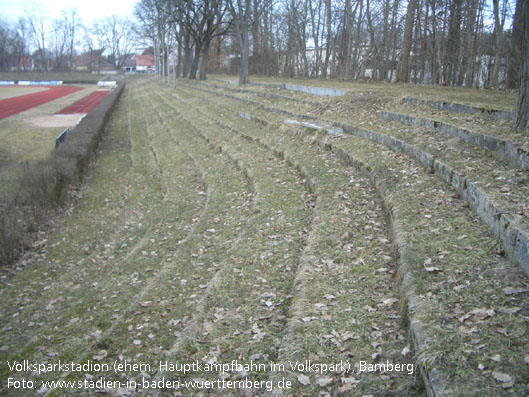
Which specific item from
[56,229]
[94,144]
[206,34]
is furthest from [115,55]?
[56,229]

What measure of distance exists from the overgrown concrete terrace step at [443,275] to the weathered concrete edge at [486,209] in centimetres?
13

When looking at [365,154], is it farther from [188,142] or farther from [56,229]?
[188,142]

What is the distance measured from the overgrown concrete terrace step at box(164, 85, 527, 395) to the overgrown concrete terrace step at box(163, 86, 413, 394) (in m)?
0.27

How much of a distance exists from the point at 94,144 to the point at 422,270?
48.3 ft

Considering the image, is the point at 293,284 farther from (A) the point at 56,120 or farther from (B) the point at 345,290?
(A) the point at 56,120

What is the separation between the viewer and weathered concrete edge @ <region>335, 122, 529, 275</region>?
401 centimetres

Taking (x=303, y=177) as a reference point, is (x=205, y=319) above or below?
below

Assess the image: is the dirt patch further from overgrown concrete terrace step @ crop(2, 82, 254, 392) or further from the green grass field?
overgrown concrete terrace step @ crop(2, 82, 254, 392)

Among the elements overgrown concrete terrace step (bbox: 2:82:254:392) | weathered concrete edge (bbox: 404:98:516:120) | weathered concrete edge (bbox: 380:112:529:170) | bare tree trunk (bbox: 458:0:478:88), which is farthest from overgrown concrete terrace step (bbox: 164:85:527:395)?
bare tree trunk (bbox: 458:0:478:88)

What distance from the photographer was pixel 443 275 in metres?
4.21

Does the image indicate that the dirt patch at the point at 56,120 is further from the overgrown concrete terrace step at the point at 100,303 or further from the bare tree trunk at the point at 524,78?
the bare tree trunk at the point at 524,78

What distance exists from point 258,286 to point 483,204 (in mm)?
2921

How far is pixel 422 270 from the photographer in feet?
14.3

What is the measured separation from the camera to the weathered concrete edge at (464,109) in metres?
8.37
